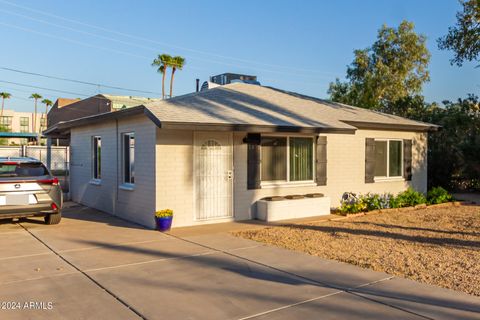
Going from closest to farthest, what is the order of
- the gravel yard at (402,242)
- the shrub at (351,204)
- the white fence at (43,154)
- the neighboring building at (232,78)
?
1. the gravel yard at (402,242)
2. the shrub at (351,204)
3. the neighboring building at (232,78)
4. the white fence at (43,154)

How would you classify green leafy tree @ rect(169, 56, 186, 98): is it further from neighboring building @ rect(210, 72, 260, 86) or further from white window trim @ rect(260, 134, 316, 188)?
white window trim @ rect(260, 134, 316, 188)

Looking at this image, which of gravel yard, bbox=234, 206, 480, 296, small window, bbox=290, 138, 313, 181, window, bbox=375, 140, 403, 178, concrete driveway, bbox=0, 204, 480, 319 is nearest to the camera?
concrete driveway, bbox=0, 204, 480, 319

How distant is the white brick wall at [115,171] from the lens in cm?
966

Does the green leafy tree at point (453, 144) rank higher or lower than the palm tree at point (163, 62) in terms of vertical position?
lower

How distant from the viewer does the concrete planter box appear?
34.3ft

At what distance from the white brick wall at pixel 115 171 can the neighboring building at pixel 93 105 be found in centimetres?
2290

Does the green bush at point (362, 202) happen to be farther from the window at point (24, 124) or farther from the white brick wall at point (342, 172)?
the window at point (24, 124)

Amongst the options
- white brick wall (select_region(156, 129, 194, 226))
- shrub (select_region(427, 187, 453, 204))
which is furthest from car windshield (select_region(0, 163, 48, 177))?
shrub (select_region(427, 187, 453, 204))

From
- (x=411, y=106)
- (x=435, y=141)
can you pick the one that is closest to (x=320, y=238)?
(x=435, y=141)

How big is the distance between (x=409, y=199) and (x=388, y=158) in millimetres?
1472

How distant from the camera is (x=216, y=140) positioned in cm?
1016

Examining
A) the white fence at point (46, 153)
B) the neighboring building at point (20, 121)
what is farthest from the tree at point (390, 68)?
the neighboring building at point (20, 121)

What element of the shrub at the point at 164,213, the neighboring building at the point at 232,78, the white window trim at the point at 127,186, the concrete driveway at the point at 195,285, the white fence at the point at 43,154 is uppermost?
the neighboring building at the point at 232,78

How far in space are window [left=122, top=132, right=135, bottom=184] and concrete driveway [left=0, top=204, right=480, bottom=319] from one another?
9.41 ft
